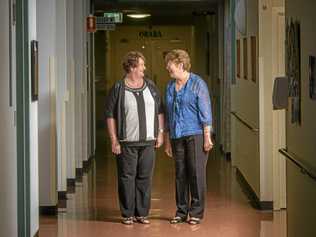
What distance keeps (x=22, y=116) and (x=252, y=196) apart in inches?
177

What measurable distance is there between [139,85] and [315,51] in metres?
3.65

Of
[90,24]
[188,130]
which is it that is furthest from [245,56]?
[90,24]

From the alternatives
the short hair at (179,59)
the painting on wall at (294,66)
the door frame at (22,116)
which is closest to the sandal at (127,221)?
the short hair at (179,59)

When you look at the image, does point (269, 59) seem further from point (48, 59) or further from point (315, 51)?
point (315, 51)

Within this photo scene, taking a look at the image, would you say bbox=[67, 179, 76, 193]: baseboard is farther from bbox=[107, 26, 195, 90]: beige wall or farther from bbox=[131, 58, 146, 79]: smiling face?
bbox=[107, 26, 195, 90]: beige wall

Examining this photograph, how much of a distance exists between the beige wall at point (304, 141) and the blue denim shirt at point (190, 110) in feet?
6.49

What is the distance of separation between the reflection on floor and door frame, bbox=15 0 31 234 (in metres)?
1.20

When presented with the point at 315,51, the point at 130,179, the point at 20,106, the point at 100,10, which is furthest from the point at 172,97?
the point at 100,10

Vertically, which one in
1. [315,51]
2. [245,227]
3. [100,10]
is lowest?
[245,227]

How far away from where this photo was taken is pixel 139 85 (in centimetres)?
895

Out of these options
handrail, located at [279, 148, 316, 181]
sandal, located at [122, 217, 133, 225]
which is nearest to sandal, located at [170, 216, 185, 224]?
sandal, located at [122, 217, 133, 225]

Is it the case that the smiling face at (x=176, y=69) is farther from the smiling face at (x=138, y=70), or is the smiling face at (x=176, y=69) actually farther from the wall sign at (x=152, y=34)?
the wall sign at (x=152, y=34)

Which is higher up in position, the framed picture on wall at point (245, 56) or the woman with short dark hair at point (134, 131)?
the framed picture on wall at point (245, 56)

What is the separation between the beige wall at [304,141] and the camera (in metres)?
5.68
